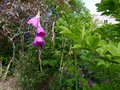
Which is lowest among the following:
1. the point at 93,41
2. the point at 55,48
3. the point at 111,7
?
the point at 55,48

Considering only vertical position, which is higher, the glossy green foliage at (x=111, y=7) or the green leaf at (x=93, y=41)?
the glossy green foliage at (x=111, y=7)

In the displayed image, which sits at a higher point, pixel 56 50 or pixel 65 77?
pixel 56 50

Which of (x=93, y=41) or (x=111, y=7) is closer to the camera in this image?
(x=93, y=41)

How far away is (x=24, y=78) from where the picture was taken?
5.45 metres

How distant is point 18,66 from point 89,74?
1787 mm

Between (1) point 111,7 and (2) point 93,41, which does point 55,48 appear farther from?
(2) point 93,41

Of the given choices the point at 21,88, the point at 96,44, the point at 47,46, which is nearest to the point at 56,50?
the point at 47,46

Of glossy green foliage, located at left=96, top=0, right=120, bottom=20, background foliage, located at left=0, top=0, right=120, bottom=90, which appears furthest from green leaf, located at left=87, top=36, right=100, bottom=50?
glossy green foliage, located at left=96, top=0, right=120, bottom=20

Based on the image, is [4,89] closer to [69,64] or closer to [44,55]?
[44,55]

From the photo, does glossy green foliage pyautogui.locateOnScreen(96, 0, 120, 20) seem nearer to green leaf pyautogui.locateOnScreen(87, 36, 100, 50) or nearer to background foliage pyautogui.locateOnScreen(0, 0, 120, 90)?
background foliage pyautogui.locateOnScreen(0, 0, 120, 90)

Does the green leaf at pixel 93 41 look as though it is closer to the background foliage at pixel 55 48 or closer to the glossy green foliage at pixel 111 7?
the background foliage at pixel 55 48

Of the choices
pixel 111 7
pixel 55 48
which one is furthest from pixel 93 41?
pixel 55 48

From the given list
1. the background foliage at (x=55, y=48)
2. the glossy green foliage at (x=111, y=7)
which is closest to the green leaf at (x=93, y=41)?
the background foliage at (x=55, y=48)

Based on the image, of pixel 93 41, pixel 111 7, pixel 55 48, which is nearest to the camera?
pixel 93 41
